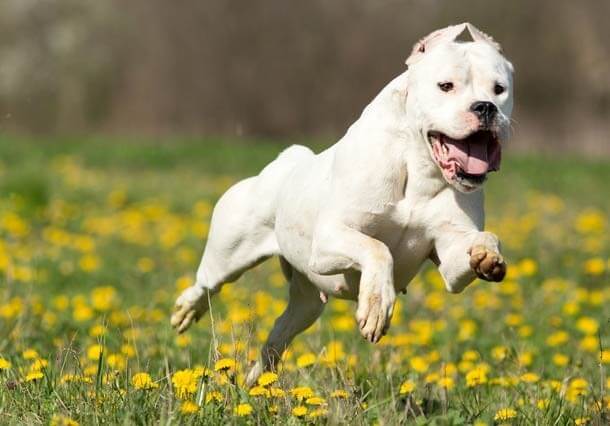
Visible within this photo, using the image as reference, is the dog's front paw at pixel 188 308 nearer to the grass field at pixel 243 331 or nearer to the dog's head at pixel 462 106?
the grass field at pixel 243 331

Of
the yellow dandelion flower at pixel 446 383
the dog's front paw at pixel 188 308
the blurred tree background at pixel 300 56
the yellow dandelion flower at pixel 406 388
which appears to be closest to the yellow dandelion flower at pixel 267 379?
the yellow dandelion flower at pixel 406 388

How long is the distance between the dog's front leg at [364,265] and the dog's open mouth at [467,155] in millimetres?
335

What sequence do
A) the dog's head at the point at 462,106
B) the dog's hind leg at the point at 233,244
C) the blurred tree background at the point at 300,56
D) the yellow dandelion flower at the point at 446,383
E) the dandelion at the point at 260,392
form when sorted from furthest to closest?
1. the blurred tree background at the point at 300,56
2. the dog's hind leg at the point at 233,244
3. the yellow dandelion flower at the point at 446,383
4. the dog's head at the point at 462,106
5. the dandelion at the point at 260,392

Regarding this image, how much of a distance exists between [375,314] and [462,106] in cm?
70

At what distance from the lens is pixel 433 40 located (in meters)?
3.58

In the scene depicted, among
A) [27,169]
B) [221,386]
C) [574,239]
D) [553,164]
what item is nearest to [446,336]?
[221,386]

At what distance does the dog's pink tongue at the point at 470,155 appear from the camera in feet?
11.1

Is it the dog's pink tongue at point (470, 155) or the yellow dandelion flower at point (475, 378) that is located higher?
the dog's pink tongue at point (470, 155)

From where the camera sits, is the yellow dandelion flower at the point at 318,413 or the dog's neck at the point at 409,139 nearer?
the yellow dandelion flower at the point at 318,413

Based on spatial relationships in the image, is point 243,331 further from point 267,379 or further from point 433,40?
point 433,40

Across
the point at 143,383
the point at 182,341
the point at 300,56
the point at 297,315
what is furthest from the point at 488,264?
the point at 300,56

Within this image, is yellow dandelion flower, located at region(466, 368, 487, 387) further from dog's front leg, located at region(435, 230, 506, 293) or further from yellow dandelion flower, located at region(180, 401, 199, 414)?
yellow dandelion flower, located at region(180, 401, 199, 414)

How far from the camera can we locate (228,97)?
28.1m

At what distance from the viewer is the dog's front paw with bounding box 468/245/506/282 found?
10.7ft
